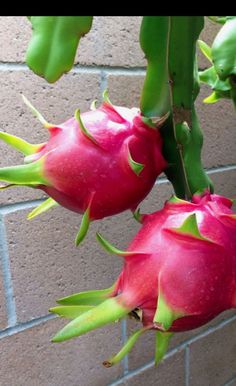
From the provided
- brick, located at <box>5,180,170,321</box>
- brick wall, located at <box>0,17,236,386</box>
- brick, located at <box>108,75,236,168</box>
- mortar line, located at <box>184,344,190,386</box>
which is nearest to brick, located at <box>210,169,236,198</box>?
brick, located at <box>108,75,236,168</box>

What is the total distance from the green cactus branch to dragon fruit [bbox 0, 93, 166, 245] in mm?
19

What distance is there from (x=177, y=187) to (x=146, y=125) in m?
0.07

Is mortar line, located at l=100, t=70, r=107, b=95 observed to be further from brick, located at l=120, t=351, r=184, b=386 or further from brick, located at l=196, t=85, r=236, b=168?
brick, located at l=120, t=351, r=184, b=386

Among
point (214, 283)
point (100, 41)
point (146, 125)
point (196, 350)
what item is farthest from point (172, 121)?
point (196, 350)

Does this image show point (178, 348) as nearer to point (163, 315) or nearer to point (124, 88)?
point (124, 88)

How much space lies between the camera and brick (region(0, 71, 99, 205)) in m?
0.75

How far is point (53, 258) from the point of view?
844 mm

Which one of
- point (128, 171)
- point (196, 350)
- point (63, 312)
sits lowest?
point (196, 350)

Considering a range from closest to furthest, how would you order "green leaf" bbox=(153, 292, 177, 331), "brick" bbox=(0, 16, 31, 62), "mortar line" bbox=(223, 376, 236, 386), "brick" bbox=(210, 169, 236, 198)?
"green leaf" bbox=(153, 292, 177, 331), "brick" bbox=(0, 16, 31, 62), "brick" bbox=(210, 169, 236, 198), "mortar line" bbox=(223, 376, 236, 386)

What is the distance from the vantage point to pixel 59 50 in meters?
0.32

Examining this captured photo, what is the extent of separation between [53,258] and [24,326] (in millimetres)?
133

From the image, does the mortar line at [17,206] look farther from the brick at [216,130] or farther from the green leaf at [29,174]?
the green leaf at [29,174]
